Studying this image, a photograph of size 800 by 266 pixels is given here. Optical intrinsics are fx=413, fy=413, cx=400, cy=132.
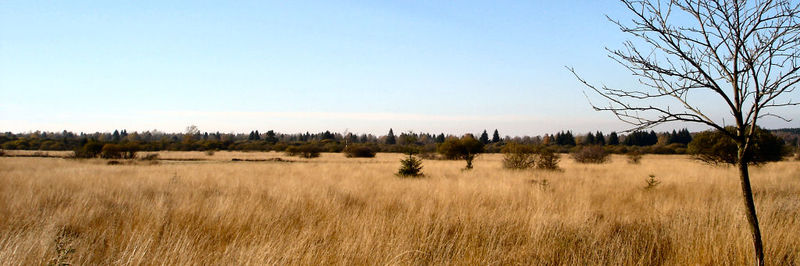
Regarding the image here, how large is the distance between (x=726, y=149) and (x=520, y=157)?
10.3 metres

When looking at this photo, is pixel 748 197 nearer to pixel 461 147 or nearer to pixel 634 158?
pixel 461 147

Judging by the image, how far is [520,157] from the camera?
21.8m

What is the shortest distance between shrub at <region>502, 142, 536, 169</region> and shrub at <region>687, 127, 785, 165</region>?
8630 mm

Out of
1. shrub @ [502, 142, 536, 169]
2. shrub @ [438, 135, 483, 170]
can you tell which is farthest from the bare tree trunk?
shrub @ [438, 135, 483, 170]

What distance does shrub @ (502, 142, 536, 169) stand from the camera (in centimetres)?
2155

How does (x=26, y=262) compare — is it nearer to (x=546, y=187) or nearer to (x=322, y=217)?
(x=322, y=217)

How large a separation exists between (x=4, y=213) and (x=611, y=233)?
27.2 feet

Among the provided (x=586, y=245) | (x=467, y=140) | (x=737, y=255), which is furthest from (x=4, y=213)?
(x=467, y=140)

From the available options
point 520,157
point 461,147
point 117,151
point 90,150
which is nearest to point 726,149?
point 520,157

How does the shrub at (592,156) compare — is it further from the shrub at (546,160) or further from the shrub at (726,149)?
the shrub at (546,160)

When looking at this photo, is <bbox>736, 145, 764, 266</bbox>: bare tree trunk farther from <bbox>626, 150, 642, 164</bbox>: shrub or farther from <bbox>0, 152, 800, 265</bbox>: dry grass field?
<bbox>626, 150, 642, 164</bbox>: shrub

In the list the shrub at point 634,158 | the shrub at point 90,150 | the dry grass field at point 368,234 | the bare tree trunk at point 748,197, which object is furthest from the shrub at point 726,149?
the shrub at point 90,150

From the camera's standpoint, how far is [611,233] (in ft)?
17.4

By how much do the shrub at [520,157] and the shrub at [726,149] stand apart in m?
8.63
